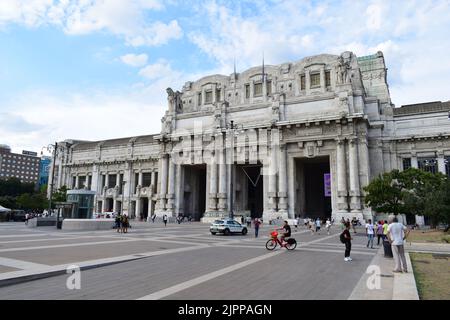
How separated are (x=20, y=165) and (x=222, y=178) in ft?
443

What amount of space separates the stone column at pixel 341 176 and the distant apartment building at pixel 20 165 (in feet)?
463

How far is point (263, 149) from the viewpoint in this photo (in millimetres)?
47906

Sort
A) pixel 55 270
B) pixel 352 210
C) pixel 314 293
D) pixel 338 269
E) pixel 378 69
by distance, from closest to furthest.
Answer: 1. pixel 314 293
2. pixel 55 270
3. pixel 338 269
4. pixel 352 210
5. pixel 378 69

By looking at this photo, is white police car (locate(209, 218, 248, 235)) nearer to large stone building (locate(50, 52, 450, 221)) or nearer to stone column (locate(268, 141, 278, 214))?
large stone building (locate(50, 52, 450, 221))

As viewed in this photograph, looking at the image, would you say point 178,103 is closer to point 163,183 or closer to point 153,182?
point 163,183

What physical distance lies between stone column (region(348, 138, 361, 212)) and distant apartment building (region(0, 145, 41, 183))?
14261 cm

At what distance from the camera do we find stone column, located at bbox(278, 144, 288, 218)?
4451cm

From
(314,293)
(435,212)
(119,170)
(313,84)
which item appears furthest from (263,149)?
(314,293)

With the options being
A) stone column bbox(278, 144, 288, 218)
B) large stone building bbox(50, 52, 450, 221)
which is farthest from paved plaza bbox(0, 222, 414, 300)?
stone column bbox(278, 144, 288, 218)

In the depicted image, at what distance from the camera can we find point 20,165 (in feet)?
482

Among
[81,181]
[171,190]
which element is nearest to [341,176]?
[171,190]

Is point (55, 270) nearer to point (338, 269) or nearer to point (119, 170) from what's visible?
point (338, 269)

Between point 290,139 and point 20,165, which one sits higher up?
point 20,165
